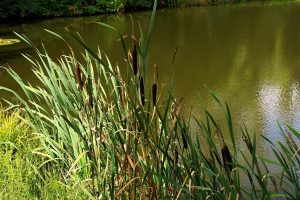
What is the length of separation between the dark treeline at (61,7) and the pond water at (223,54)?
95cm

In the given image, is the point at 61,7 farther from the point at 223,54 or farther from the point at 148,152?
the point at 148,152

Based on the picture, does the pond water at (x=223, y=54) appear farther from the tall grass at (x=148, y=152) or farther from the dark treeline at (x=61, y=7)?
the dark treeline at (x=61, y=7)

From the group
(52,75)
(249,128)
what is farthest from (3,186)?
(249,128)

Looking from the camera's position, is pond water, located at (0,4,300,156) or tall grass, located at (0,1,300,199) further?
pond water, located at (0,4,300,156)

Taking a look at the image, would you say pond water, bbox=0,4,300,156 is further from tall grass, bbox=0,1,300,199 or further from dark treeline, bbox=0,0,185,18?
dark treeline, bbox=0,0,185,18

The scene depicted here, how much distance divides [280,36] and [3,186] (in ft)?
34.0

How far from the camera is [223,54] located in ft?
32.3

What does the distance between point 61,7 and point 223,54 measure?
908 centimetres

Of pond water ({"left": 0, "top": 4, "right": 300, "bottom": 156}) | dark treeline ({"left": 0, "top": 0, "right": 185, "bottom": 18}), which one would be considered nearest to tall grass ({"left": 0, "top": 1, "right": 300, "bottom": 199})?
pond water ({"left": 0, "top": 4, "right": 300, "bottom": 156})

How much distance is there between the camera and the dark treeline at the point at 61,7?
1559 cm

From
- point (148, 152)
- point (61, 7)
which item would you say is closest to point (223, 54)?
point (148, 152)

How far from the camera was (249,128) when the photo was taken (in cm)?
510

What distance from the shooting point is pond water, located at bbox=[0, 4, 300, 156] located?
6.00 m

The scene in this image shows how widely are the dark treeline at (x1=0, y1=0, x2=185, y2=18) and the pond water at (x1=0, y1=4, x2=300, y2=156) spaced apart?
95cm
